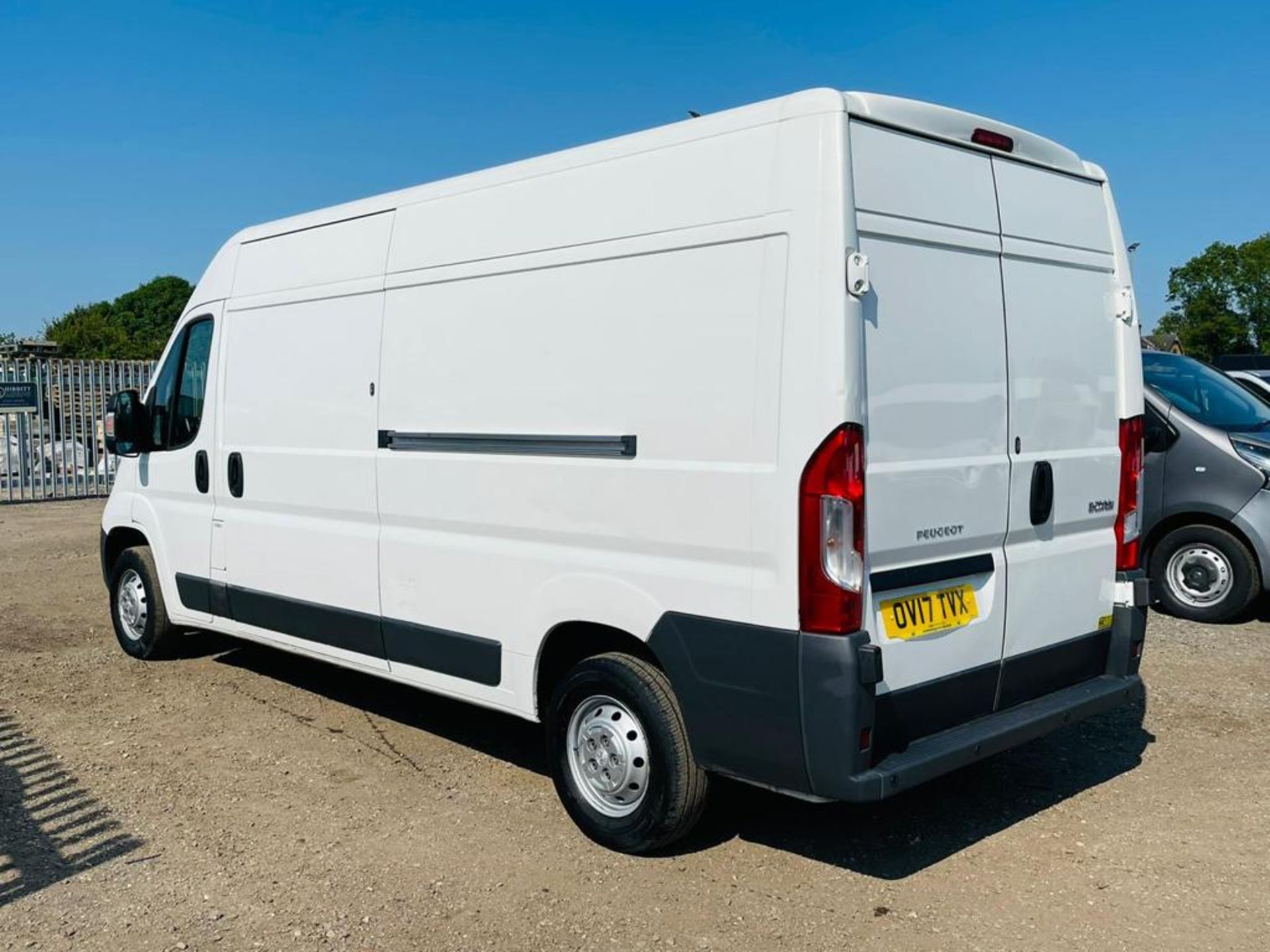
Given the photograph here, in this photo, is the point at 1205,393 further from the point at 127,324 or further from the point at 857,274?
the point at 127,324

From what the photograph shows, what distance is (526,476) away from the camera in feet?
15.7

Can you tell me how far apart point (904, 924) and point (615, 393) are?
2.09 meters

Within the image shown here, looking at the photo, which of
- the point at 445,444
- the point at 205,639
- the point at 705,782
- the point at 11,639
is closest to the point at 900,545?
the point at 705,782

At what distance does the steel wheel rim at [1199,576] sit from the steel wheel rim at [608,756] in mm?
5753

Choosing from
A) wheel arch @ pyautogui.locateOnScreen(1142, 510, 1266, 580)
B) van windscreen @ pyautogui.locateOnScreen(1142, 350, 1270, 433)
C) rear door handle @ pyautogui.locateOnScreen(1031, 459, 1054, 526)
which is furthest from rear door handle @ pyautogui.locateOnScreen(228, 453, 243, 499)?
van windscreen @ pyautogui.locateOnScreen(1142, 350, 1270, 433)

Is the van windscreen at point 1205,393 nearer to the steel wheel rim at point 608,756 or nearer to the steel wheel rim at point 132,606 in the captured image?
the steel wheel rim at point 608,756

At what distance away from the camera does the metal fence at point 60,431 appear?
709 inches

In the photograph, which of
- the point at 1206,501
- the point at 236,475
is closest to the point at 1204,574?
the point at 1206,501

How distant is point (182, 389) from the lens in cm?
697

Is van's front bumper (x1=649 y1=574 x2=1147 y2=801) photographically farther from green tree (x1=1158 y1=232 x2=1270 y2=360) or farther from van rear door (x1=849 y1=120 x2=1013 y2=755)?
green tree (x1=1158 y1=232 x2=1270 y2=360)

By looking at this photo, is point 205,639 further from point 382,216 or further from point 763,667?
point 763,667

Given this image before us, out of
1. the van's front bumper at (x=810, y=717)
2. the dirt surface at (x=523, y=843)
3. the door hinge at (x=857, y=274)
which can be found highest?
the door hinge at (x=857, y=274)

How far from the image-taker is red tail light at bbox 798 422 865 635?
3814mm

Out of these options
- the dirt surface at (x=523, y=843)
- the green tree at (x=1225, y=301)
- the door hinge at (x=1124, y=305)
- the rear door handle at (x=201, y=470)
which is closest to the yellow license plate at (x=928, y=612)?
the dirt surface at (x=523, y=843)
